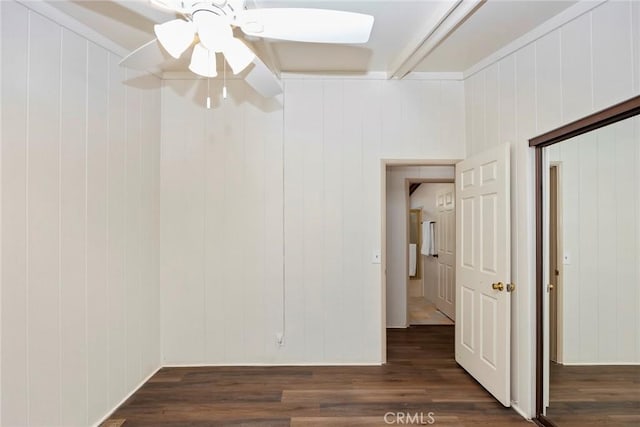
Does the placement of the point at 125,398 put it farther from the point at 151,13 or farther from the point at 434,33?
the point at 434,33

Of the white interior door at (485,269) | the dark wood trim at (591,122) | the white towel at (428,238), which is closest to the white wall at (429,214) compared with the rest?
the white towel at (428,238)

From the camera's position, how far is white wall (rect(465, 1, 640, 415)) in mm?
1683

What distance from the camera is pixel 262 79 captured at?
6.52 feet

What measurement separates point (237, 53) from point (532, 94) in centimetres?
208

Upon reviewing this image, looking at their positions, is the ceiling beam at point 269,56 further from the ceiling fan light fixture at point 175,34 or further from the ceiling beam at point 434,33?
the ceiling beam at point 434,33

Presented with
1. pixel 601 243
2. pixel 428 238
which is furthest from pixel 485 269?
pixel 428 238

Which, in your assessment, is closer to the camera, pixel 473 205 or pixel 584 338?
pixel 584 338

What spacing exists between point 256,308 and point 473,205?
2.24 metres

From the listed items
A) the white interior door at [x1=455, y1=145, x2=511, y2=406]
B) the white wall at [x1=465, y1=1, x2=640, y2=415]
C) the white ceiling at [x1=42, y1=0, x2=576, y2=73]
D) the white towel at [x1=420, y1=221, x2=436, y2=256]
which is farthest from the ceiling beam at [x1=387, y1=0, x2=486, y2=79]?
the white towel at [x1=420, y1=221, x2=436, y2=256]

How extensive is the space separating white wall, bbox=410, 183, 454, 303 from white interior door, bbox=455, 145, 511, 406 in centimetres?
250

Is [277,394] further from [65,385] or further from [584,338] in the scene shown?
[584,338]

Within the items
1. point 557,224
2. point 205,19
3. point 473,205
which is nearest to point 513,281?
point 557,224

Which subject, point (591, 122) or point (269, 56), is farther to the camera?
point (269, 56)

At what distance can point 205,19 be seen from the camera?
1346 mm
